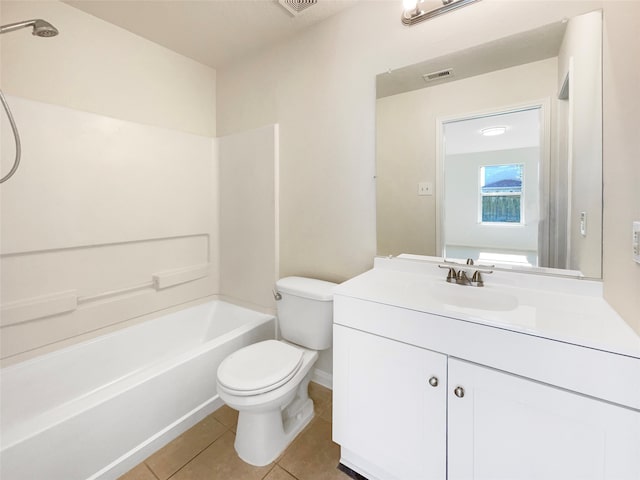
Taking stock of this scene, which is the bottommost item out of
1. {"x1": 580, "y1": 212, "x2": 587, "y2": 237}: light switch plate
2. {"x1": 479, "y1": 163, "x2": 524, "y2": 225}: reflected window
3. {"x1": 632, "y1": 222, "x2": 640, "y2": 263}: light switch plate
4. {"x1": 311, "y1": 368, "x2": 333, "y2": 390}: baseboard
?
{"x1": 311, "y1": 368, "x2": 333, "y2": 390}: baseboard

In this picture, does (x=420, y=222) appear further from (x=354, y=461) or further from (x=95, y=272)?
(x=95, y=272)

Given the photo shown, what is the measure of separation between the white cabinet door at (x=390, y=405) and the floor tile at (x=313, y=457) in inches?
7.8

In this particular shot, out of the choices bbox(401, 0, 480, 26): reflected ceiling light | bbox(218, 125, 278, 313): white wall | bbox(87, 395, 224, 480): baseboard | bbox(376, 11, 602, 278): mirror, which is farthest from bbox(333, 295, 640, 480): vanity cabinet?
bbox(401, 0, 480, 26): reflected ceiling light

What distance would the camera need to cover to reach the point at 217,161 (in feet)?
8.03

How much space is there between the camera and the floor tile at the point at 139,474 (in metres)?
1.27

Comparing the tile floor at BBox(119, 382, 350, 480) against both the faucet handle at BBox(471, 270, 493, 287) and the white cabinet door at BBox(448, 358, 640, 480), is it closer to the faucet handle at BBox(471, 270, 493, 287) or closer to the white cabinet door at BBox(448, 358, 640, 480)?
the white cabinet door at BBox(448, 358, 640, 480)

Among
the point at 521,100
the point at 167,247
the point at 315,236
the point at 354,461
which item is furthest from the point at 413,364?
the point at 167,247

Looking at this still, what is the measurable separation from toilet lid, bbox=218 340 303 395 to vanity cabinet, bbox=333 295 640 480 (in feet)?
0.91

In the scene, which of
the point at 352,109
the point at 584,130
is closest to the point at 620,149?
the point at 584,130

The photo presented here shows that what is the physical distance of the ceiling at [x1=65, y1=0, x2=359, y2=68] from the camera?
5.35 feet

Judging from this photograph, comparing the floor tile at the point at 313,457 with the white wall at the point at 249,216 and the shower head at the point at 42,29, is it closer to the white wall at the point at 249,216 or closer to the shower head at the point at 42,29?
the white wall at the point at 249,216

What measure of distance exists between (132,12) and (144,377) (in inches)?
82.3

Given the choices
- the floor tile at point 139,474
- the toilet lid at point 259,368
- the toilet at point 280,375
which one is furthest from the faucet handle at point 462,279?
A: the floor tile at point 139,474

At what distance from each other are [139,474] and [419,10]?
2596 mm
